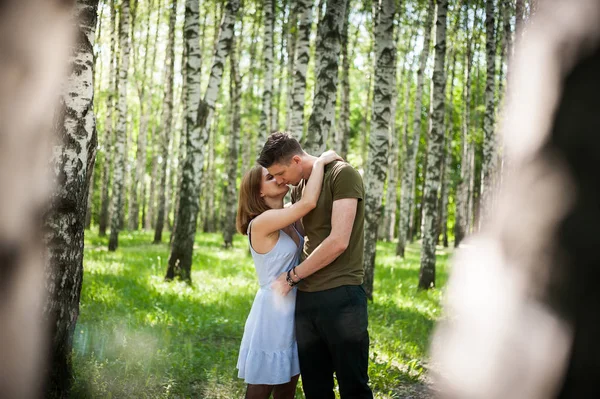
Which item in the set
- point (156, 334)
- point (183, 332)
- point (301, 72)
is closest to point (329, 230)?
point (156, 334)

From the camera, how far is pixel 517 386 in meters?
0.82

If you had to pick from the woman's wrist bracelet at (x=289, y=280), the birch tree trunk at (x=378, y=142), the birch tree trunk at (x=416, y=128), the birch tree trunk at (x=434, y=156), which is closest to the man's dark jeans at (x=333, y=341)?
the woman's wrist bracelet at (x=289, y=280)

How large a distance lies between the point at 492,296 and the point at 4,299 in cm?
273

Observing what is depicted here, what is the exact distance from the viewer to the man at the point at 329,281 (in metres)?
3.48

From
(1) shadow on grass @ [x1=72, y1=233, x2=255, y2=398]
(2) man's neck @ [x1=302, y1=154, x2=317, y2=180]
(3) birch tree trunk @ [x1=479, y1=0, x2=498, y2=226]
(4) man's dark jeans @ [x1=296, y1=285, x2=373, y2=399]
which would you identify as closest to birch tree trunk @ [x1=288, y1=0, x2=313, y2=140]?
(1) shadow on grass @ [x1=72, y1=233, x2=255, y2=398]

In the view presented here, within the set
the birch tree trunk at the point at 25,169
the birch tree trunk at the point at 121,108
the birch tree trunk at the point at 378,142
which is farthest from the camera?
the birch tree trunk at the point at 121,108

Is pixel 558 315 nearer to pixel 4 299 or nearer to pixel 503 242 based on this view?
pixel 503 242

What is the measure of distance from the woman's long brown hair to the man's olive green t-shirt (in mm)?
357

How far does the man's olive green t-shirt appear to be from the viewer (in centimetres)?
356

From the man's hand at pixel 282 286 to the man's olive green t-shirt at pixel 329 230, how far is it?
0.11m

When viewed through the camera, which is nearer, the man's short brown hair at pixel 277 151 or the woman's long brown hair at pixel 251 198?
the man's short brown hair at pixel 277 151

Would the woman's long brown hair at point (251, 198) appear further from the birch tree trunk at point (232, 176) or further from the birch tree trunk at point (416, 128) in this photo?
the birch tree trunk at point (416, 128)

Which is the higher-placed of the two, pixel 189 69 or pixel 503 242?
pixel 189 69

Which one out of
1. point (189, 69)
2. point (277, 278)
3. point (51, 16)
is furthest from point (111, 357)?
point (189, 69)
